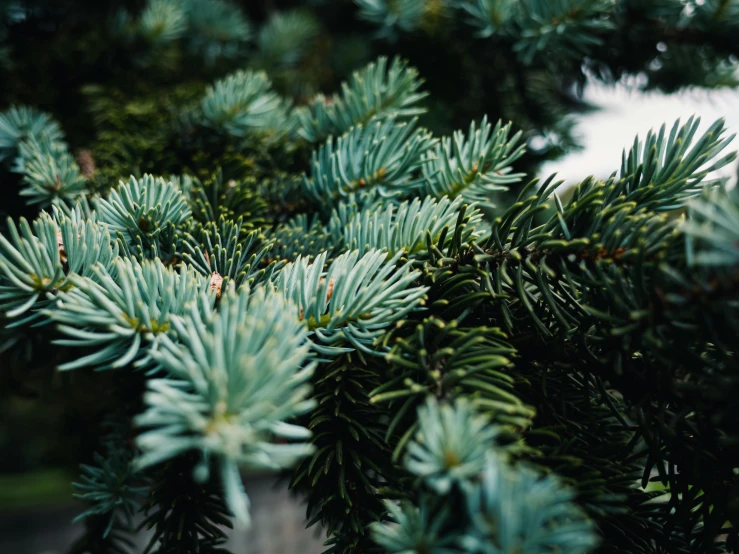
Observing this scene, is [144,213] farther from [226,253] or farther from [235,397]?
[235,397]

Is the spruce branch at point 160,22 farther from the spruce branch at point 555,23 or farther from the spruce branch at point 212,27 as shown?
the spruce branch at point 555,23

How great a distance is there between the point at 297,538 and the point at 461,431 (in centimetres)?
201

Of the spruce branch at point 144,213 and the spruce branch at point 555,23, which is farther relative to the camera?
the spruce branch at point 555,23

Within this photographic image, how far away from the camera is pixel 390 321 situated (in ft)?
0.81

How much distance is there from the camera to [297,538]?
6.24 ft

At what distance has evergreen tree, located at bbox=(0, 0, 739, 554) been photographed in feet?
0.59

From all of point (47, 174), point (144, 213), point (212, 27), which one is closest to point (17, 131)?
point (47, 174)

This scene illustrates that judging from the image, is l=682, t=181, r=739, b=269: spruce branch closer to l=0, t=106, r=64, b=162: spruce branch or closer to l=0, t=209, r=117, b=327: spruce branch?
l=0, t=209, r=117, b=327: spruce branch

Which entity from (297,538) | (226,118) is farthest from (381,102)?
(297,538)

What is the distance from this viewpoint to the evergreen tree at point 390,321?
0.59ft

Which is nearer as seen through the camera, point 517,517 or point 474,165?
point 517,517

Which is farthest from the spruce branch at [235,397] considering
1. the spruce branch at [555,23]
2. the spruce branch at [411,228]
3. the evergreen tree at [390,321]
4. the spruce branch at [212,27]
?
the spruce branch at [212,27]

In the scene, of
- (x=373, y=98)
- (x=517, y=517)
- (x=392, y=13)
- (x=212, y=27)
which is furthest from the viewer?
(x=212, y=27)

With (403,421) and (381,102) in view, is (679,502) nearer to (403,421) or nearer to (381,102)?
(403,421)
